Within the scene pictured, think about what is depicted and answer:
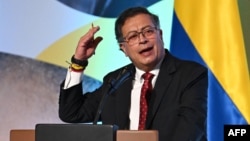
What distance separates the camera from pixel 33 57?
8.36ft

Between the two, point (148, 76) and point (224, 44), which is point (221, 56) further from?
point (148, 76)

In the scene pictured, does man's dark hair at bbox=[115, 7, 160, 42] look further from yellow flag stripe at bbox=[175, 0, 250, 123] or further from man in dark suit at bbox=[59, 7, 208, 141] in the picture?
yellow flag stripe at bbox=[175, 0, 250, 123]

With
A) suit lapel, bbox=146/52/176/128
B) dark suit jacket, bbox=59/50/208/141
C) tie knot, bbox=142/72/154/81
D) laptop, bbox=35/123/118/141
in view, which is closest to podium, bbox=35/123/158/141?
laptop, bbox=35/123/118/141

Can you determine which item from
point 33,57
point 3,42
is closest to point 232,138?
point 33,57

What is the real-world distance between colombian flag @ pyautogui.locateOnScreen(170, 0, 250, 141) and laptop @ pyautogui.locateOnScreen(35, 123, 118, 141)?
1178mm

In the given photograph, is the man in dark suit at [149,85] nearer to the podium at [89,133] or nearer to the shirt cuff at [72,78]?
the shirt cuff at [72,78]

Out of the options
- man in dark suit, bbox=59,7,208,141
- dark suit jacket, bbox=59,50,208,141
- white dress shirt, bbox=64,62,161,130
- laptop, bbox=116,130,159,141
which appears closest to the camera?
laptop, bbox=116,130,159,141

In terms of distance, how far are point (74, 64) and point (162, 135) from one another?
21.2 inches

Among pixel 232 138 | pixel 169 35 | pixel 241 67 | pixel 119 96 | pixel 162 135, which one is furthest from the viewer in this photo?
pixel 169 35

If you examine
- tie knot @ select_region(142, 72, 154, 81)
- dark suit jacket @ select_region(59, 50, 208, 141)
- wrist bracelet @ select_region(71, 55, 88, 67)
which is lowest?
dark suit jacket @ select_region(59, 50, 208, 141)

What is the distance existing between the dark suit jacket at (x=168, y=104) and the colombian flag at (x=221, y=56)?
19.4 inches

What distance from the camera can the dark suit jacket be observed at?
4.99 ft

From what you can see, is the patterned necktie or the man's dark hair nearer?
the patterned necktie

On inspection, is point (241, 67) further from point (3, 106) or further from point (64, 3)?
point (3, 106)
